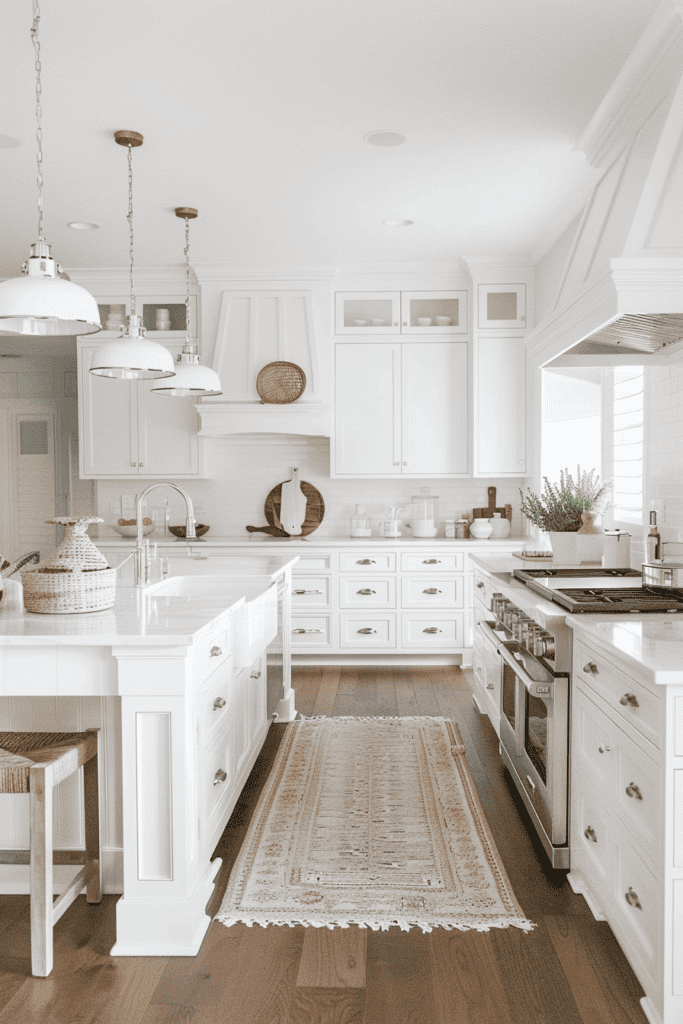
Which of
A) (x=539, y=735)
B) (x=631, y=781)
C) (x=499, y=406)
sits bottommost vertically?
(x=539, y=735)

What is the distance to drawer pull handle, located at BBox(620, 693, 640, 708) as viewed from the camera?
5.90ft

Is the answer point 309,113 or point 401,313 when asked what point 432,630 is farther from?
point 309,113

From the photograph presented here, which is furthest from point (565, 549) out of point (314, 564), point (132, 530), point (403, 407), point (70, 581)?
point (132, 530)

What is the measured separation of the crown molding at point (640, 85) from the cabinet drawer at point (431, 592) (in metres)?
2.84

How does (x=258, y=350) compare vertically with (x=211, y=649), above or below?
above

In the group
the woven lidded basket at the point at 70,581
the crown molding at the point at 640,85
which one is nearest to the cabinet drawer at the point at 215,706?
the woven lidded basket at the point at 70,581

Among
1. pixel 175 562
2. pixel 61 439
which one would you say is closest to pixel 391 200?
pixel 175 562

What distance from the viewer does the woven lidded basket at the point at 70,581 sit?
2.32 m

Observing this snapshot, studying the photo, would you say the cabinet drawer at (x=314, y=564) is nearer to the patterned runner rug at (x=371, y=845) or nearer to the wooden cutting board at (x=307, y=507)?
the wooden cutting board at (x=307, y=507)

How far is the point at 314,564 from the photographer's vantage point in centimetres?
538

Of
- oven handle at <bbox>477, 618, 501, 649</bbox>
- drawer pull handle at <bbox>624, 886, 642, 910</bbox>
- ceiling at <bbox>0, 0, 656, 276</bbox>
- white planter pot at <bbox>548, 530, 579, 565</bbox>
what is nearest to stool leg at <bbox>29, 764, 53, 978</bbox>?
drawer pull handle at <bbox>624, 886, 642, 910</bbox>

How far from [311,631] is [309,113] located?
3356 mm

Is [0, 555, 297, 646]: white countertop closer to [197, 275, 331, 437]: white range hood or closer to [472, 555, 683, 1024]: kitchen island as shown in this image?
[472, 555, 683, 1024]: kitchen island

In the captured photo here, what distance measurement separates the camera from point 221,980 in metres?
1.93
